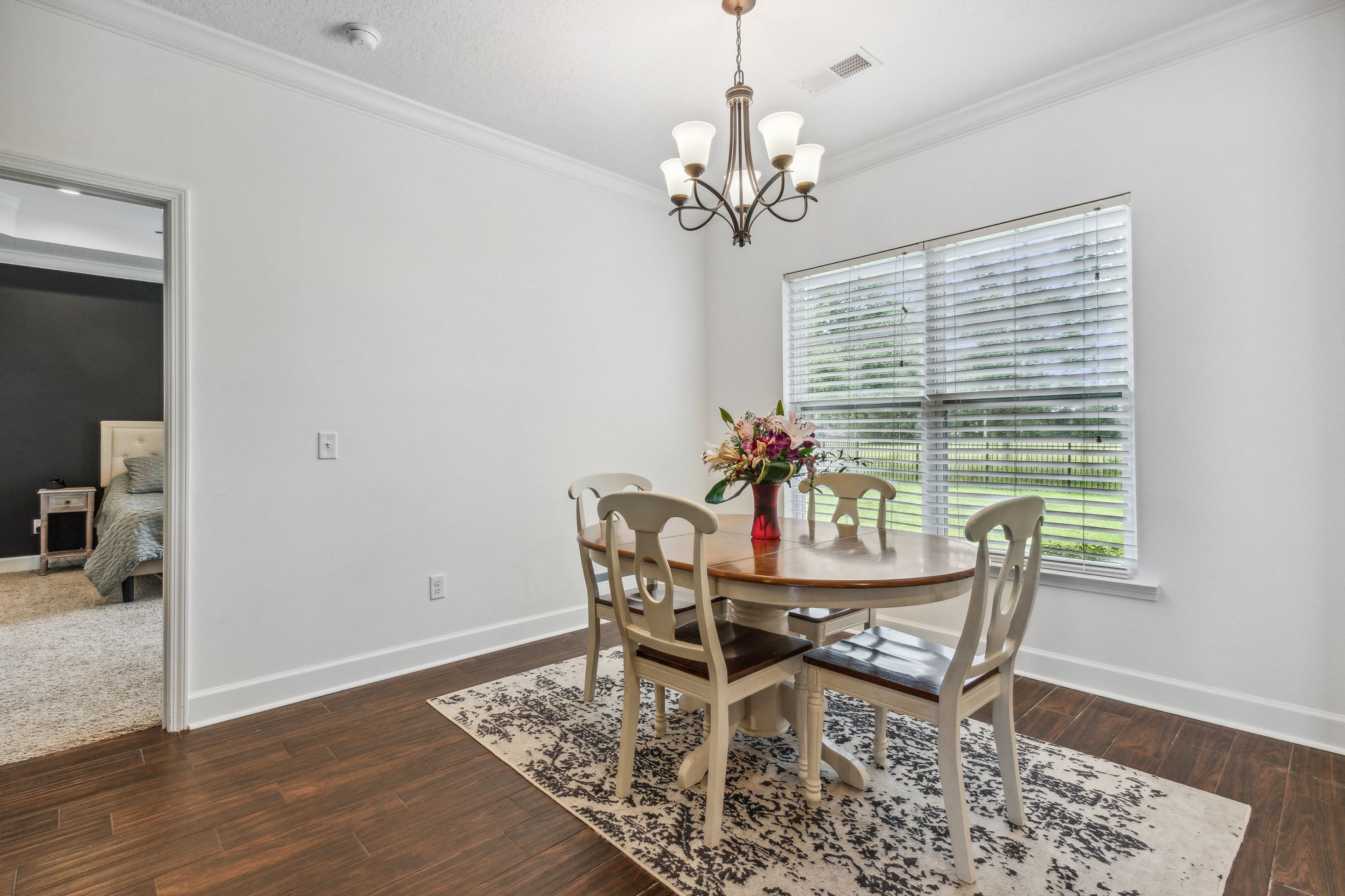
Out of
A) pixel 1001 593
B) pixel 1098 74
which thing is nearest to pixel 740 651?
pixel 1001 593

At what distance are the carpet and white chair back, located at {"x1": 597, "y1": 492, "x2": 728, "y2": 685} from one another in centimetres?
210

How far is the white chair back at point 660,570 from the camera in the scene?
1653 millimetres

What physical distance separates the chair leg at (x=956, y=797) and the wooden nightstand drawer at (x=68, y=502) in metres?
6.65

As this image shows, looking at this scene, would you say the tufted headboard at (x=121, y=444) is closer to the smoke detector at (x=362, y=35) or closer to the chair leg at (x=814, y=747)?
the smoke detector at (x=362, y=35)

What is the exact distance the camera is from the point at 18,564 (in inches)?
205

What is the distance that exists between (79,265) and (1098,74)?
7398 millimetres

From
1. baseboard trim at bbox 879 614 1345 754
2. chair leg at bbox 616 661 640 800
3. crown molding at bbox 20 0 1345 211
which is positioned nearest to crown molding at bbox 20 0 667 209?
crown molding at bbox 20 0 1345 211

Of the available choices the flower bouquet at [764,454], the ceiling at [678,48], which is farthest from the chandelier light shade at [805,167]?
the flower bouquet at [764,454]

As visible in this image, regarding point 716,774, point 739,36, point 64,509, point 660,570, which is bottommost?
point 716,774

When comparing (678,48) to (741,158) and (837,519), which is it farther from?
(837,519)

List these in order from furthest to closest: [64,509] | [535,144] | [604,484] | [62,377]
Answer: [62,377] < [64,509] < [535,144] < [604,484]

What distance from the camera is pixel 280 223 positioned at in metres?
2.66

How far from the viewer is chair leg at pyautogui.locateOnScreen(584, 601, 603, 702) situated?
2.50 meters

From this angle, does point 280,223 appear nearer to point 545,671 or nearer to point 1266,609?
point 545,671
